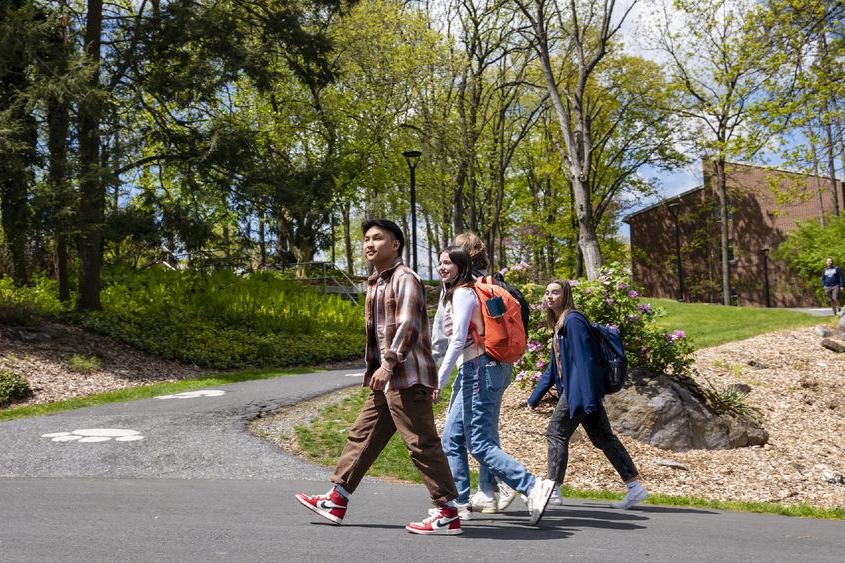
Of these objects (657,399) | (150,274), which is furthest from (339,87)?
(657,399)

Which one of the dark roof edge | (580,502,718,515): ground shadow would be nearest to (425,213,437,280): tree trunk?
the dark roof edge

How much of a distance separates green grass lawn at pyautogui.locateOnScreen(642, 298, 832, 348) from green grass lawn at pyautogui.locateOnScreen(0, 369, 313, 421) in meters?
8.91

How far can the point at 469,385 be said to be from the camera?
17.1 feet

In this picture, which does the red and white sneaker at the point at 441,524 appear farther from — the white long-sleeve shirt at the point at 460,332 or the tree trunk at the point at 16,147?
the tree trunk at the point at 16,147

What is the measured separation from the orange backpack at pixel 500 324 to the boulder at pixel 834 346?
13.6 m

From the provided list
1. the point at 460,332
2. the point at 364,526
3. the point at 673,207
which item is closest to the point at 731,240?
the point at 673,207

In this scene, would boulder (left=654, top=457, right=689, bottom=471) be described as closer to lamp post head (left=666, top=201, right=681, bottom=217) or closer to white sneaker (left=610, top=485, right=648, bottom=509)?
white sneaker (left=610, top=485, right=648, bottom=509)

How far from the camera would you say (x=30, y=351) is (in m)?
15.1

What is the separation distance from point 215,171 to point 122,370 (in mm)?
5799

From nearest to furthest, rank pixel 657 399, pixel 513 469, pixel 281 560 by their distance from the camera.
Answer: pixel 281 560 < pixel 513 469 < pixel 657 399

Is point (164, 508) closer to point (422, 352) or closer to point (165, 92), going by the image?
point (422, 352)

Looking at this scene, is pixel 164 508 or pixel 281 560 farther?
pixel 164 508

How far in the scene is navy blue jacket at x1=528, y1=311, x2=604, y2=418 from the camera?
5.65m

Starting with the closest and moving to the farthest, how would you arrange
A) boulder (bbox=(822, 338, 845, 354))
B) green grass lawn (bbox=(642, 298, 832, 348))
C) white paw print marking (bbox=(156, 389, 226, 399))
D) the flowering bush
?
the flowering bush, white paw print marking (bbox=(156, 389, 226, 399)), boulder (bbox=(822, 338, 845, 354)), green grass lawn (bbox=(642, 298, 832, 348))
